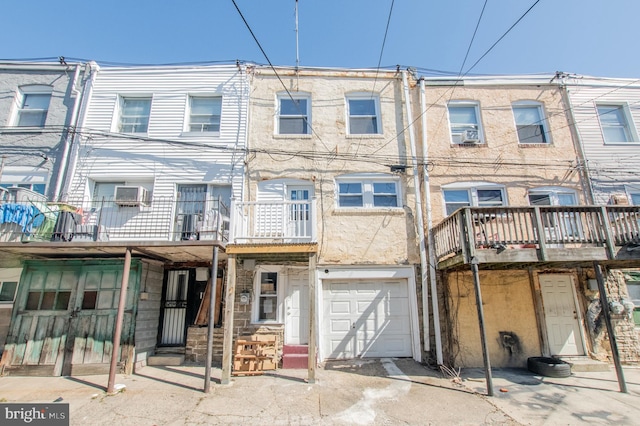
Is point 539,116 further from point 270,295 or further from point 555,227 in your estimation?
point 270,295

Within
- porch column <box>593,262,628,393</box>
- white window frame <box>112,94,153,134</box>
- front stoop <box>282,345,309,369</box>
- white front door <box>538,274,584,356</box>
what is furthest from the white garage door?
white window frame <box>112,94,153,134</box>

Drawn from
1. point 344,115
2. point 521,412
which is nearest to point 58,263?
point 344,115

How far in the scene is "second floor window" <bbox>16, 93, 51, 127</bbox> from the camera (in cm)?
933

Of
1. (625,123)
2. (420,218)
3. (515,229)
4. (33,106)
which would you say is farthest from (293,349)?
(625,123)

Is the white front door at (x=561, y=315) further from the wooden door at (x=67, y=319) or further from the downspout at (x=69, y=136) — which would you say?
the downspout at (x=69, y=136)

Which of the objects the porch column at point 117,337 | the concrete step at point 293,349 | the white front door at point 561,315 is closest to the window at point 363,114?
the concrete step at point 293,349

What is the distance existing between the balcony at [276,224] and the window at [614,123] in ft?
34.0

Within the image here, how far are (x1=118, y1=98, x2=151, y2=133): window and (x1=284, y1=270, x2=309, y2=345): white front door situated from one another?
21.8 ft

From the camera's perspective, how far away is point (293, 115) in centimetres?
984

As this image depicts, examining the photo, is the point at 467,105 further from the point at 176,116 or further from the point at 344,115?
A: the point at 176,116

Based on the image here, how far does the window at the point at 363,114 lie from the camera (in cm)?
985

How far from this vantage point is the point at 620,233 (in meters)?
6.96

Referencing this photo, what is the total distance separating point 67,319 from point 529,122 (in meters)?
14.6

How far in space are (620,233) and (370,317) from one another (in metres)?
6.18
